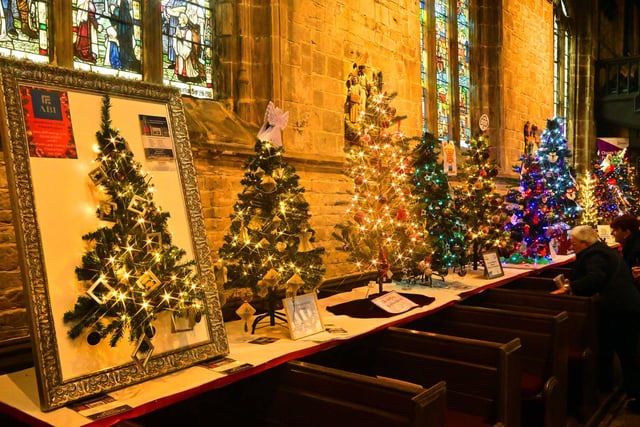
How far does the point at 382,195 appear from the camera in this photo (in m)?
4.68

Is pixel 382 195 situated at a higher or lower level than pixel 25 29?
lower

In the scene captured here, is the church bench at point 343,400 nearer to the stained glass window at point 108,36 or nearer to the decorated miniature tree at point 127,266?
the decorated miniature tree at point 127,266

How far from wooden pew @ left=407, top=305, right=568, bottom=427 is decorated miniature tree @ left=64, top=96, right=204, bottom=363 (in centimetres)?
230

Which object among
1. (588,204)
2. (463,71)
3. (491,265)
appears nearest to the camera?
(491,265)

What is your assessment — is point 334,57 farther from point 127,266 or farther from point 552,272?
point 127,266

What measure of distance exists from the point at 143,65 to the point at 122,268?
96.1 inches

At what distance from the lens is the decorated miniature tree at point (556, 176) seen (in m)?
7.51

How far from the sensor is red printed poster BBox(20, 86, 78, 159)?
239cm

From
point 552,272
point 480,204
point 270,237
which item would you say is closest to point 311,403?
point 270,237

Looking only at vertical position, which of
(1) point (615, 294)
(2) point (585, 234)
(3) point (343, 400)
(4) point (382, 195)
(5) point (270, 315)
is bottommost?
(1) point (615, 294)

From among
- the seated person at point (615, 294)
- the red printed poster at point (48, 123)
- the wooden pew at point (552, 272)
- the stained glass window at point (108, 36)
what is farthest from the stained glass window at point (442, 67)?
the red printed poster at point (48, 123)

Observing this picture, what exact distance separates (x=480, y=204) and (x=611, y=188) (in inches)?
212

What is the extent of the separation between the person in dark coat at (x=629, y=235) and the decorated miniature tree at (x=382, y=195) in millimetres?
2230

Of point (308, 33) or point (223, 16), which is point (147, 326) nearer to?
point (223, 16)
